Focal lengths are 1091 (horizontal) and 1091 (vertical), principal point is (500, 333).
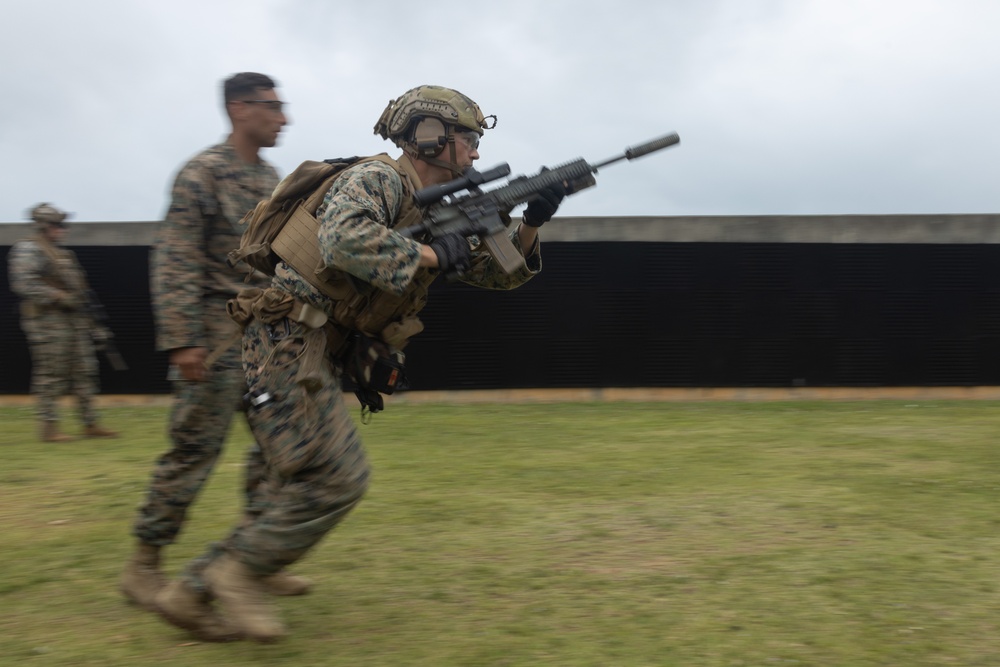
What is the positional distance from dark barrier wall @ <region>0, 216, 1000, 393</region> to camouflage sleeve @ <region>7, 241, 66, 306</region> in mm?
3238

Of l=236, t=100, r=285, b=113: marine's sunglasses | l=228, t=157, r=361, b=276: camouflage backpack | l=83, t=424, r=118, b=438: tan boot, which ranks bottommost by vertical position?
l=83, t=424, r=118, b=438: tan boot

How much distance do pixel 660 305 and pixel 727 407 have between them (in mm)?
1478

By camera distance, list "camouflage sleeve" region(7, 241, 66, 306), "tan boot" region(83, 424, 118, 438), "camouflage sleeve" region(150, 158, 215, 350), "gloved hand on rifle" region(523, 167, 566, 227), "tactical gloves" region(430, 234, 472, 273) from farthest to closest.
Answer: "tan boot" region(83, 424, 118, 438) → "camouflage sleeve" region(7, 241, 66, 306) → "gloved hand on rifle" region(523, 167, 566, 227) → "camouflage sleeve" region(150, 158, 215, 350) → "tactical gloves" region(430, 234, 472, 273)

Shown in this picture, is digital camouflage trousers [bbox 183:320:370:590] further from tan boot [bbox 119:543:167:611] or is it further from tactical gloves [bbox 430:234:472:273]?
tan boot [bbox 119:543:167:611]

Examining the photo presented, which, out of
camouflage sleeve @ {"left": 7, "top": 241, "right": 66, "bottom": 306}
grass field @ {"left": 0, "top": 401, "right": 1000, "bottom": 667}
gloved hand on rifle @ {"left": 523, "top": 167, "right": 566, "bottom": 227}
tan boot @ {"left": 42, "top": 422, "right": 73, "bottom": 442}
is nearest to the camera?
grass field @ {"left": 0, "top": 401, "right": 1000, "bottom": 667}

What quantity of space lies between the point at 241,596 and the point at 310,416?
0.69 meters

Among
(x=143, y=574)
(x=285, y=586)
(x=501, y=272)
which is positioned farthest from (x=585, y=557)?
(x=143, y=574)

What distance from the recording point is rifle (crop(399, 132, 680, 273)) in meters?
3.96

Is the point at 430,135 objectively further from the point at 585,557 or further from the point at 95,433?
the point at 95,433

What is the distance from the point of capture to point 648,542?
5367 millimetres

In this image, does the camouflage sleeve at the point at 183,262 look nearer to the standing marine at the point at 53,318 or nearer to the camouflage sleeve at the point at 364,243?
the camouflage sleeve at the point at 364,243

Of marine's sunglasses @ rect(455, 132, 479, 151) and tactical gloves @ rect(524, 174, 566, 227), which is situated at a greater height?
marine's sunglasses @ rect(455, 132, 479, 151)

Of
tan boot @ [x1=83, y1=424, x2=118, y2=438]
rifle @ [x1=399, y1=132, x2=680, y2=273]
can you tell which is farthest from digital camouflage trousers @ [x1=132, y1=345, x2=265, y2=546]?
tan boot @ [x1=83, y1=424, x2=118, y2=438]

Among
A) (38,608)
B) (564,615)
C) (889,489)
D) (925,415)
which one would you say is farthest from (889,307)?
(38,608)
